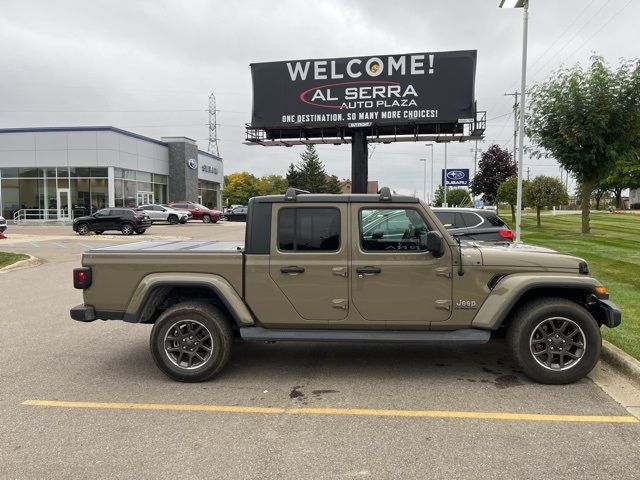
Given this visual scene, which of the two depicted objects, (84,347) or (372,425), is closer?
(372,425)

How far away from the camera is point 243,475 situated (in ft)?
10.0

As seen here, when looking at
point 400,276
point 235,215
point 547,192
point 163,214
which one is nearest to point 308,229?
point 400,276

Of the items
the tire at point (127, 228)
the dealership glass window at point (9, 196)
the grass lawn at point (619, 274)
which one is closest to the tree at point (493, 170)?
the grass lawn at point (619, 274)

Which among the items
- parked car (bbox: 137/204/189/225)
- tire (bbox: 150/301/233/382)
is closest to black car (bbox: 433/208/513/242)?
tire (bbox: 150/301/233/382)

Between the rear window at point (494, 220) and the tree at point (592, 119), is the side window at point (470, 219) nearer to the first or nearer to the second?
the rear window at point (494, 220)

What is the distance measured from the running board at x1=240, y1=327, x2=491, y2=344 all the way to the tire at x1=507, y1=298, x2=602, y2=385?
0.32 m

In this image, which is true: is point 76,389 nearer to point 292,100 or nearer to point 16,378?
point 16,378

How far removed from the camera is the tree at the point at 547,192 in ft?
89.7

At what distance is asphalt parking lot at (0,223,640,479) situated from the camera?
317 cm

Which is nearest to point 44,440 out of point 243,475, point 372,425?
point 243,475

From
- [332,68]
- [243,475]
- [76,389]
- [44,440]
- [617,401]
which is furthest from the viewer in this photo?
[332,68]

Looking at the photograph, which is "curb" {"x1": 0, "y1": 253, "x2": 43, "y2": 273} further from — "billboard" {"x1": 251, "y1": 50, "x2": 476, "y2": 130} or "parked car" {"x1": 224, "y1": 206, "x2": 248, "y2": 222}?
"parked car" {"x1": 224, "y1": 206, "x2": 248, "y2": 222}

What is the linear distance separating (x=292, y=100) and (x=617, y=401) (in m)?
23.0

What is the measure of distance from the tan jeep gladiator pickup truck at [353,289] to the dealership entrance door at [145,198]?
3940 cm
